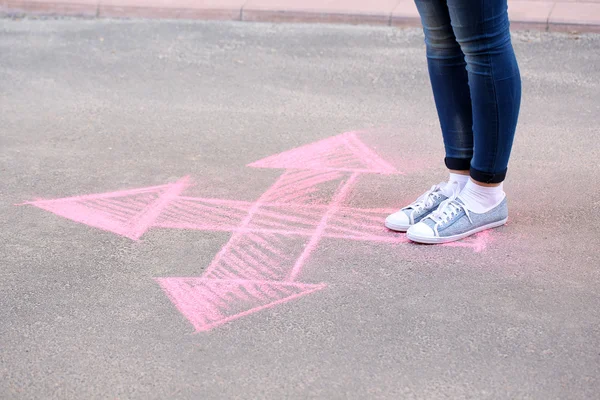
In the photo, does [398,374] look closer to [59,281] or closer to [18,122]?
[59,281]

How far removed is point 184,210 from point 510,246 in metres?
1.34

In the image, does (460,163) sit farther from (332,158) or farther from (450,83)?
(332,158)

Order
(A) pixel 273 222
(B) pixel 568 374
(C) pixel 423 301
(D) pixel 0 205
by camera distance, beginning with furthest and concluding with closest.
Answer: (D) pixel 0 205 → (A) pixel 273 222 → (C) pixel 423 301 → (B) pixel 568 374

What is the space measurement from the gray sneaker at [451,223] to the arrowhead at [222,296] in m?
0.49

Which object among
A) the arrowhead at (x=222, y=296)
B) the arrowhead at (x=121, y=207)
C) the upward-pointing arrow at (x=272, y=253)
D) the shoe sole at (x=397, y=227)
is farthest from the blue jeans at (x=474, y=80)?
the arrowhead at (x=121, y=207)

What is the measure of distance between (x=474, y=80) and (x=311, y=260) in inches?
34.2

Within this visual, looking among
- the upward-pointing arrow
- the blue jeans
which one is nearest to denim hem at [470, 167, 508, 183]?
the blue jeans

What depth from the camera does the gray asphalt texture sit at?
2275 mm

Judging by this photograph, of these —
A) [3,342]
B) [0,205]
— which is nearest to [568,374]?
[3,342]

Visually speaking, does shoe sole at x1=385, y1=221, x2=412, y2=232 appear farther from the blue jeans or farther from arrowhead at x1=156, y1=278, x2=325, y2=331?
arrowhead at x1=156, y1=278, x2=325, y2=331

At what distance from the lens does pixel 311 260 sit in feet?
9.59

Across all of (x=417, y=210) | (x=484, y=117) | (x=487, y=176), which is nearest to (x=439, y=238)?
(x=417, y=210)

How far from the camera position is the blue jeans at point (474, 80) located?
8.92 feet

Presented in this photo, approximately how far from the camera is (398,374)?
2.25m
